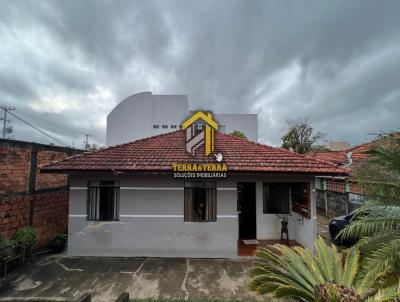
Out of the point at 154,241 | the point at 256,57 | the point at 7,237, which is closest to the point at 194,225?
the point at 154,241

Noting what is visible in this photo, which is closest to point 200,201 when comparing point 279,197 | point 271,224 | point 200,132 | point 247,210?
point 247,210

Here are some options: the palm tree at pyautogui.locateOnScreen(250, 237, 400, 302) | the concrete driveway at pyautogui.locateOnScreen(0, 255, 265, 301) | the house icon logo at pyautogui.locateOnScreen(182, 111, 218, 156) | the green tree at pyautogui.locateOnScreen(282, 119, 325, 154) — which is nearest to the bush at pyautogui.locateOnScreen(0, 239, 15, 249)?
the concrete driveway at pyautogui.locateOnScreen(0, 255, 265, 301)

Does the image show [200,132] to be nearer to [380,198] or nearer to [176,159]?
[176,159]

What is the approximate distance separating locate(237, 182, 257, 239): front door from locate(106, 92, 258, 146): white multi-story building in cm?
2034

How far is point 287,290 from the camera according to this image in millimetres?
3590

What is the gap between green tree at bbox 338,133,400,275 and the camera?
3.86 m

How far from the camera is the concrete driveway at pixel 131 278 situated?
552 cm

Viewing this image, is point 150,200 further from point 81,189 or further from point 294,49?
point 294,49

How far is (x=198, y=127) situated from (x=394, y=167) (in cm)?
808

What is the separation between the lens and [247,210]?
998cm

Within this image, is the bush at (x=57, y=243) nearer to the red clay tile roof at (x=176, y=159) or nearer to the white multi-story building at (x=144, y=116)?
the red clay tile roof at (x=176, y=159)

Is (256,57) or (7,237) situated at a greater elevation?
(256,57)

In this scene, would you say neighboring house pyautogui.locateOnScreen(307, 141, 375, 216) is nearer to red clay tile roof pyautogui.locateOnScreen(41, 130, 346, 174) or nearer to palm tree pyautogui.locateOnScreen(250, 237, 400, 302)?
red clay tile roof pyautogui.locateOnScreen(41, 130, 346, 174)

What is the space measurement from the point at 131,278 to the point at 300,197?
7153 millimetres
